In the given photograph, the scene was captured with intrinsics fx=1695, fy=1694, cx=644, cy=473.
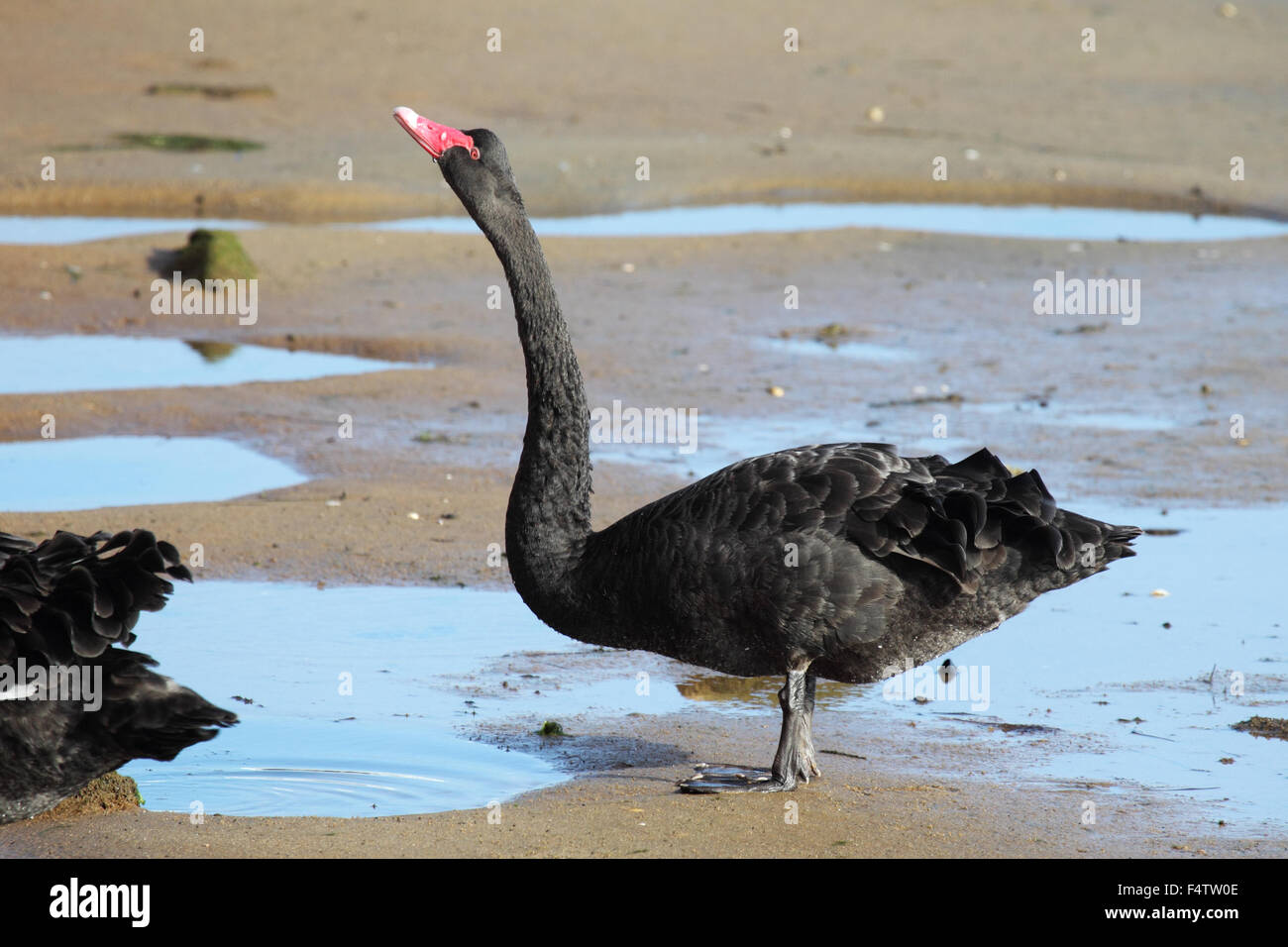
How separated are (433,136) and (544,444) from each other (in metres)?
1.06

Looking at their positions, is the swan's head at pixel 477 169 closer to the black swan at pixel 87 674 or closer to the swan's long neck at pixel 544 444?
the swan's long neck at pixel 544 444

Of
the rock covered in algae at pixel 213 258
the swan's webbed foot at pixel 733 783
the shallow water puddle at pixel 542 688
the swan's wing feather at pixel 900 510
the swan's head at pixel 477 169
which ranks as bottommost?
the swan's webbed foot at pixel 733 783

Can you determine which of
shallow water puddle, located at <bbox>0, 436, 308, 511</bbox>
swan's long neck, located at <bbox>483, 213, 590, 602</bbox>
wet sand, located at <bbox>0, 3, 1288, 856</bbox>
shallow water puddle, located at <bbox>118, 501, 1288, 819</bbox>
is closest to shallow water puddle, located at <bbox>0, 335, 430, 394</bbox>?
wet sand, located at <bbox>0, 3, 1288, 856</bbox>

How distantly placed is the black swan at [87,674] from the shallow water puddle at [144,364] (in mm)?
6469

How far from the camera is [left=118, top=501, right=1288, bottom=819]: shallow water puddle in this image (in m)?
5.55

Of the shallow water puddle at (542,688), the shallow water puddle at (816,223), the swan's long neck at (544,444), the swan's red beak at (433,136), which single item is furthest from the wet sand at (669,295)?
the swan's red beak at (433,136)

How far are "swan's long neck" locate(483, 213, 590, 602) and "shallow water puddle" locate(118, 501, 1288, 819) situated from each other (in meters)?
0.73

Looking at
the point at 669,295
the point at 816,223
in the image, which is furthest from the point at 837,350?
the point at 816,223

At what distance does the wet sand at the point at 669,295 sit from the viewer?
211 inches

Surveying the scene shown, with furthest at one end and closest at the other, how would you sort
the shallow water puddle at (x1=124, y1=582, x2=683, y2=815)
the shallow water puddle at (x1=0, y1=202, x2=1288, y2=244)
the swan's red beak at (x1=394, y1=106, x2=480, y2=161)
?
the shallow water puddle at (x1=0, y1=202, x2=1288, y2=244), the shallow water puddle at (x1=124, y1=582, x2=683, y2=815), the swan's red beak at (x1=394, y1=106, x2=480, y2=161)

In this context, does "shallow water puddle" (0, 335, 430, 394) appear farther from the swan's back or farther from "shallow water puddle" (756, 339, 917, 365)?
the swan's back

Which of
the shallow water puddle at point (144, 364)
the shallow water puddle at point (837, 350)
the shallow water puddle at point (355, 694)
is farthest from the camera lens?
the shallow water puddle at point (837, 350)

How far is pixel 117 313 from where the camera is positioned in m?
12.9
